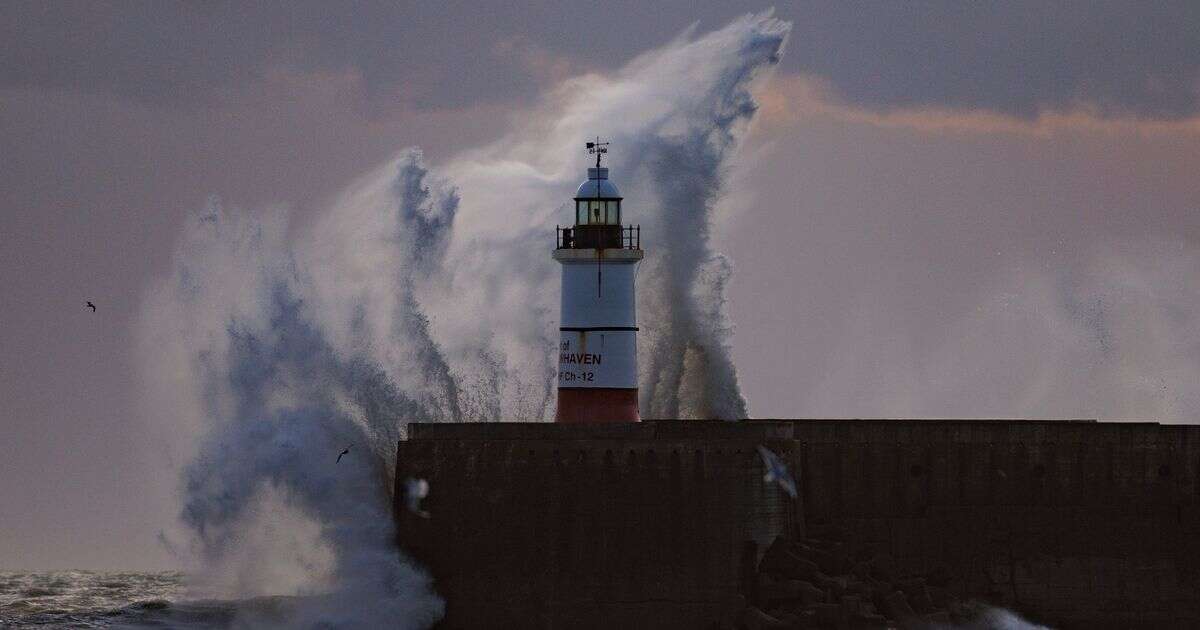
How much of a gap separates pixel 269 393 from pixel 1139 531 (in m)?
13.4

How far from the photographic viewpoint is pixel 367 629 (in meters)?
42.6

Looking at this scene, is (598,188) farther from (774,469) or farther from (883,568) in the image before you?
(883,568)

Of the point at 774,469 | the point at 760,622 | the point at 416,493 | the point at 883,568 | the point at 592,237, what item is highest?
the point at 592,237

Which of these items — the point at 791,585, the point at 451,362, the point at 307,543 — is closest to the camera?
the point at 791,585

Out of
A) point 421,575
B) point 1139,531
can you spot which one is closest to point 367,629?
point 421,575

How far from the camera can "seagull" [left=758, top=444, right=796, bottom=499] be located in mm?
41438

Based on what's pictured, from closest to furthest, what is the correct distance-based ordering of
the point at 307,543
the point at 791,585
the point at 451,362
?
the point at 791,585 → the point at 307,543 → the point at 451,362

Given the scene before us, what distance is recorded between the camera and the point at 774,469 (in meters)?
41.6

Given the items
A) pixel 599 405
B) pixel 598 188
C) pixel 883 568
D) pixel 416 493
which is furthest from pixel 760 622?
pixel 598 188

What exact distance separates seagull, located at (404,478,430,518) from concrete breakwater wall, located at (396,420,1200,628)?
4.9 inches

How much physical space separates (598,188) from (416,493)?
5.31 meters

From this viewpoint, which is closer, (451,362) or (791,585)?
(791,585)

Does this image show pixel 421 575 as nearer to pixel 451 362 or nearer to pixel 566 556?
pixel 566 556

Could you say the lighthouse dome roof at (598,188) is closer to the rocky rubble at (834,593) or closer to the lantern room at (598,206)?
the lantern room at (598,206)
